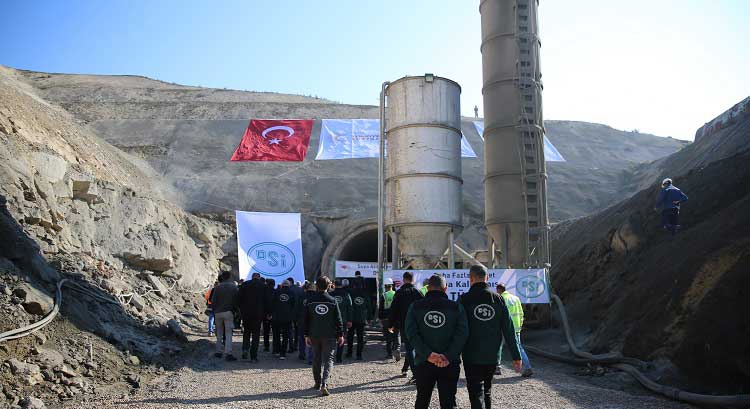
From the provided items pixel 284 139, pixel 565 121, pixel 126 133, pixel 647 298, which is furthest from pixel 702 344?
pixel 565 121

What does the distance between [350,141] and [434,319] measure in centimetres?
2629

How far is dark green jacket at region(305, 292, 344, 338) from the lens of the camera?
351 inches

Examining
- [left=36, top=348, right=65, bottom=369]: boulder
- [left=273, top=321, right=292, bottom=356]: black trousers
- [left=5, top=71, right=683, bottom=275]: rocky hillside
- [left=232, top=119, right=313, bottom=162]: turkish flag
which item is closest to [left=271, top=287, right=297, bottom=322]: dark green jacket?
[left=273, top=321, right=292, bottom=356]: black trousers

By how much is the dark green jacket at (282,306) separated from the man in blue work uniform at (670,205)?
27.2 feet

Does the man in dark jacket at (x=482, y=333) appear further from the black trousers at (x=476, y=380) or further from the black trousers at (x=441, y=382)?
Result: the black trousers at (x=441, y=382)

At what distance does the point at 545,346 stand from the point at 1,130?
48.3 feet

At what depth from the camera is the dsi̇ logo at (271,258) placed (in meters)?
21.6


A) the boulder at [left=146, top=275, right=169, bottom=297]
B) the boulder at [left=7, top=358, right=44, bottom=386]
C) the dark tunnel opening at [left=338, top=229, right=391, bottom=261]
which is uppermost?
the dark tunnel opening at [left=338, top=229, right=391, bottom=261]

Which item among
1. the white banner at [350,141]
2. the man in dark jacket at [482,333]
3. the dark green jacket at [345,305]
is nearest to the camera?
the man in dark jacket at [482,333]

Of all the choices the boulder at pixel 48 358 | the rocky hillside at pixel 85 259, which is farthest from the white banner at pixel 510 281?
the boulder at pixel 48 358

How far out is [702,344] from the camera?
8.41m

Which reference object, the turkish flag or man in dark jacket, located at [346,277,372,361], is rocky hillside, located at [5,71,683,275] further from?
man in dark jacket, located at [346,277,372,361]

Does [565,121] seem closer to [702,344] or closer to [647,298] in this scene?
[647,298]

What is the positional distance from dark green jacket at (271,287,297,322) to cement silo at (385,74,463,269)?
10.6ft
